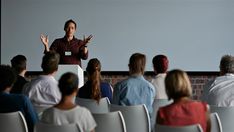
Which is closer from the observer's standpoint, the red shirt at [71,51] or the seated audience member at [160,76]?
the seated audience member at [160,76]

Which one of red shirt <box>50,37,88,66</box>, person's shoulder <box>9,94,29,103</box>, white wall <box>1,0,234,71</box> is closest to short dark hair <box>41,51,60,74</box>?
person's shoulder <box>9,94,29,103</box>

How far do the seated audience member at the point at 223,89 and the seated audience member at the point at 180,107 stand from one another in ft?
4.05

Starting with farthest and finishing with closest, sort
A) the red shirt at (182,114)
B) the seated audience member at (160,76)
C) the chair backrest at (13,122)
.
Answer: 1. the seated audience member at (160,76)
2. the chair backrest at (13,122)
3. the red shirt at (182,114)

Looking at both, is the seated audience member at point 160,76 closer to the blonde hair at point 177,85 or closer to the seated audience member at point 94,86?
the seated audience member at point 94,86

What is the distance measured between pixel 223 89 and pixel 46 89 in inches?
61.8

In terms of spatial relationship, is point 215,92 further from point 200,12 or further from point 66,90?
point 200,12

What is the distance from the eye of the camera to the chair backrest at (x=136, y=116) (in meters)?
4.34

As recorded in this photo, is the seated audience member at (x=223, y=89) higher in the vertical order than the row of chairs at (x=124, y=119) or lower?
higher

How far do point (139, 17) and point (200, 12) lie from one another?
1.03m

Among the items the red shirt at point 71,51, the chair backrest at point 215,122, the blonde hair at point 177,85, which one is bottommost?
the chair backrest at point 215,122

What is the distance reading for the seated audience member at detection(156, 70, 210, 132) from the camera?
11.3 feet

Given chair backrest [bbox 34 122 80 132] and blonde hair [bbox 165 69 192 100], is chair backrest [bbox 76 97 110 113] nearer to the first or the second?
chair backrest [bbox 34 122 80 132]

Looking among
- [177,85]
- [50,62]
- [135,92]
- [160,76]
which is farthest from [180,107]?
[160,76]

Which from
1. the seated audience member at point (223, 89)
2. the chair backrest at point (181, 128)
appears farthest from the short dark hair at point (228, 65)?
the chair backrest at point (181, 128)
